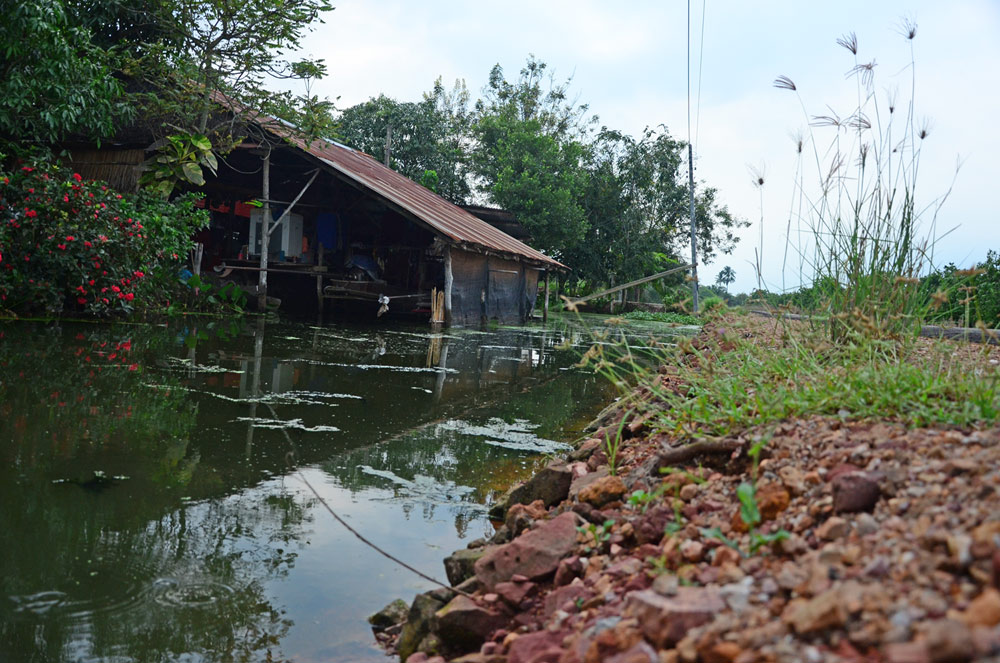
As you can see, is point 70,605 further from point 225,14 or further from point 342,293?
point 342,293

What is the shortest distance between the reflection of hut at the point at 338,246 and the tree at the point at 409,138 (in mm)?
9744

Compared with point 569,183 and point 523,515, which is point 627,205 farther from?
point 523,515

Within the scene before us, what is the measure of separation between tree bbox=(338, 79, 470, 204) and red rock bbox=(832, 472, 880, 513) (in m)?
28.3

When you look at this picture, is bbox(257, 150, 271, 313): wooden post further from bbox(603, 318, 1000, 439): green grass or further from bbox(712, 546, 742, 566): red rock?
bbox(712, 546, 742, 566): red rock

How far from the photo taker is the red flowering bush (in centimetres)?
948

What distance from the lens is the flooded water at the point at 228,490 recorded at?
2.31 metres

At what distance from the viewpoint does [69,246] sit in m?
9.75

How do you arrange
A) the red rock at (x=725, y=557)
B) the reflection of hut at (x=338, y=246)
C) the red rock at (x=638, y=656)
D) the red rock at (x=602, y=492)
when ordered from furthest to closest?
the reflection of hut at (x=338, y=246) → the red rock at (x=602, y=492) → the red rock at (x=725, y=557) → the red rock at (x=638, y=656)

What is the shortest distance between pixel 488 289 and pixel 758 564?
17280 millimetres

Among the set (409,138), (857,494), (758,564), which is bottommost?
(758,564)

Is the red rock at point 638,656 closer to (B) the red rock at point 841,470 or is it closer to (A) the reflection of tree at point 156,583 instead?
(B) the red rock at point 841,470

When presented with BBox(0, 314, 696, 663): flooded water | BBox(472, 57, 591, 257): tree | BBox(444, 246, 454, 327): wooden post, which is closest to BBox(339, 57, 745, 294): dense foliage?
BBox(472, 57, 591, 257): tree

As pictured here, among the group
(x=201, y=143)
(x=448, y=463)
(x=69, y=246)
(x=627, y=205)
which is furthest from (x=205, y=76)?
(x=627, y=205)

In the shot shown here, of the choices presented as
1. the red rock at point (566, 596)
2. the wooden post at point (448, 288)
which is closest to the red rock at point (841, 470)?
the red rock at point (566, 596)
